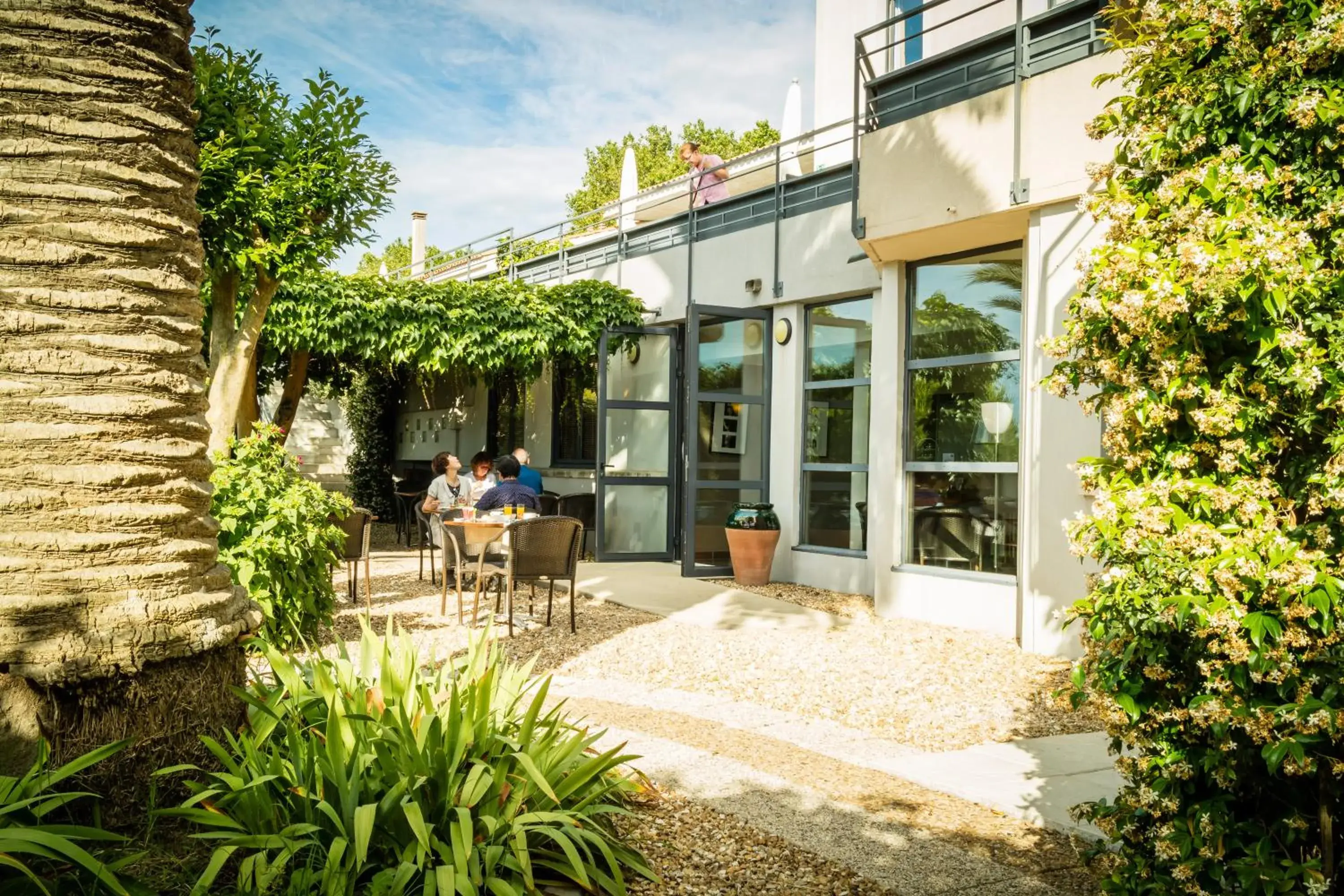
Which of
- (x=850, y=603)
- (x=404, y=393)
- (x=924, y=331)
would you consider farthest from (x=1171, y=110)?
Result: (x=404, y=393)

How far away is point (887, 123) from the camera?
25.7 ft

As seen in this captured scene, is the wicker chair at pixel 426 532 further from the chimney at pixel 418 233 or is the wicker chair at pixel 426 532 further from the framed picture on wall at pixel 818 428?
Result: the chimney at pixel 418 233

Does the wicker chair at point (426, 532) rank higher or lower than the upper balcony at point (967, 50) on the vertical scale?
lower

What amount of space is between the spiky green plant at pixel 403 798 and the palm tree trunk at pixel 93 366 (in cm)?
27

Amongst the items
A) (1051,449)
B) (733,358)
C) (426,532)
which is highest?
(733,358)

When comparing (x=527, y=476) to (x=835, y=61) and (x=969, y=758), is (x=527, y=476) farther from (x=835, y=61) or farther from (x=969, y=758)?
(x=969, y=758)

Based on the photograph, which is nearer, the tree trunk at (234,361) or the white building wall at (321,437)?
the tree trunk at (234,361)

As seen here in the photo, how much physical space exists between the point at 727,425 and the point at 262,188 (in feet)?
17.6

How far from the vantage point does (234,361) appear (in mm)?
7066

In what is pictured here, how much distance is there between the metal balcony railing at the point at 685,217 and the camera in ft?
32.0

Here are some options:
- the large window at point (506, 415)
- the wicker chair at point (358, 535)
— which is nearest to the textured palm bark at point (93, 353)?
the wicker chair at point (358, 535)

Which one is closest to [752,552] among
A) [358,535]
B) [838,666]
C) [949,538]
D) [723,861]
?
[949,538]

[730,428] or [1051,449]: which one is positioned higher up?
[730,428]

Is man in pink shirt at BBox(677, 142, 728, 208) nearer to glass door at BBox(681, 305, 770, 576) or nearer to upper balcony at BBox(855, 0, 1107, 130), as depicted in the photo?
glass door at BBox(681, 305, 770, 576)
